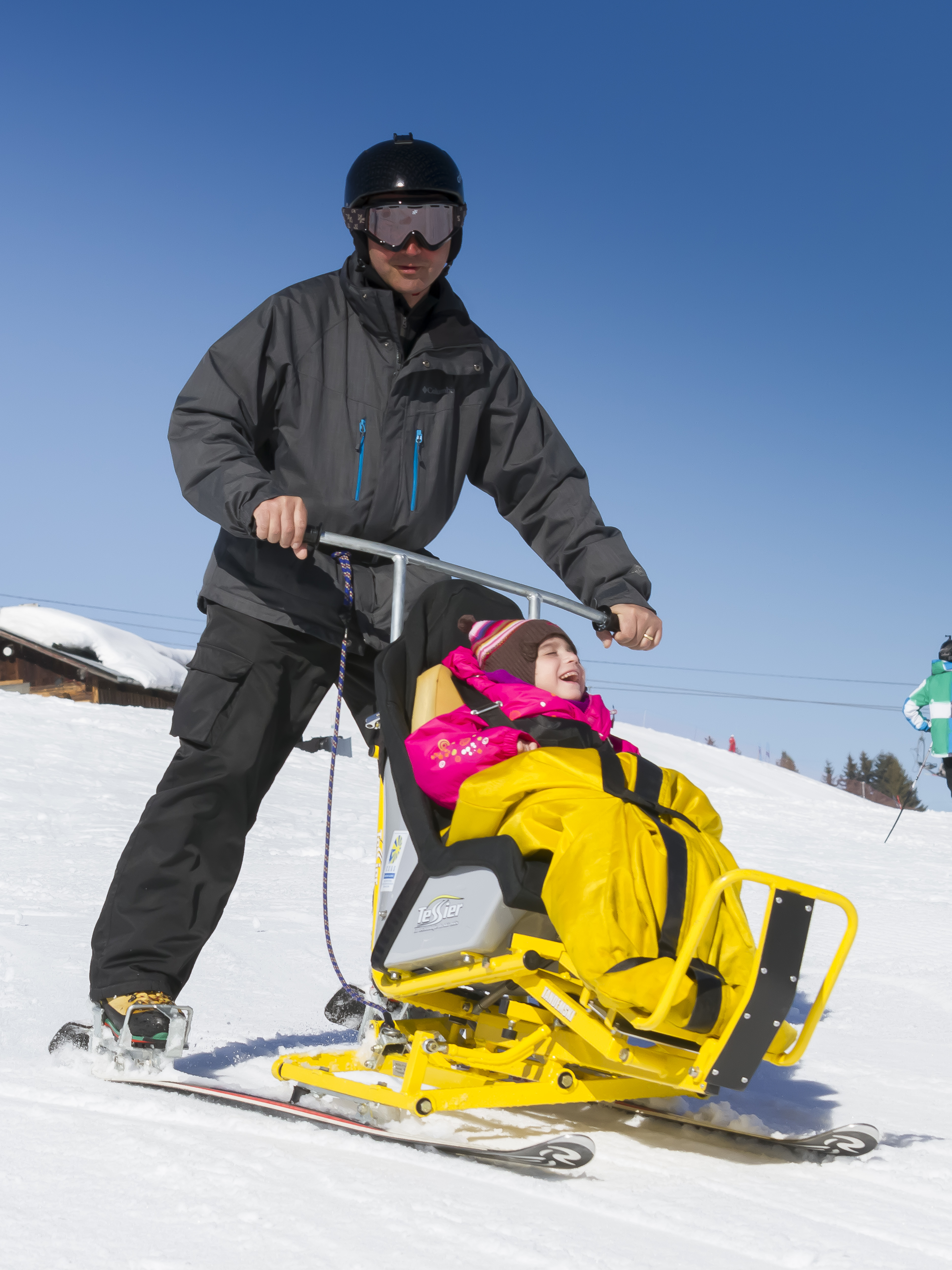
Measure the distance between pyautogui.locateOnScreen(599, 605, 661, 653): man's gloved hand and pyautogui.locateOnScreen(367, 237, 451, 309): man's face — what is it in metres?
1.00

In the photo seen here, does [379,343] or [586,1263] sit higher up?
[379,343]

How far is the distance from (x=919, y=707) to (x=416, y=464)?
10.6m

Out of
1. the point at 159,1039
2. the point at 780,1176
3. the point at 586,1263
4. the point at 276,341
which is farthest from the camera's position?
the point at 276,341

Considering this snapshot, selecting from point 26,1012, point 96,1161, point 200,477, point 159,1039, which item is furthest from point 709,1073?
point 26,1012

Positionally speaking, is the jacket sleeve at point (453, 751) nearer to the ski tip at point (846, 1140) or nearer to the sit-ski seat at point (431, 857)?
the sit-ski seat at point (431, 857)

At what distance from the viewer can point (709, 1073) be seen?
187cm

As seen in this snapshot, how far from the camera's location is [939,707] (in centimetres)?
1175

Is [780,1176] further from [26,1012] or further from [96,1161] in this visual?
[26,1012]

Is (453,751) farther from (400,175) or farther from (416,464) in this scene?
(400,175)

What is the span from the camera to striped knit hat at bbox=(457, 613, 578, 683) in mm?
2658

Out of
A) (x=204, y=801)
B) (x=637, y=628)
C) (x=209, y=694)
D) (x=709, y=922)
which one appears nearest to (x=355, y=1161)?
(x=709, y=922)

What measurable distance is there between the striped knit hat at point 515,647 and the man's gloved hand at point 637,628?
215 millimetres

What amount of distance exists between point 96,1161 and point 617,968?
93 cm

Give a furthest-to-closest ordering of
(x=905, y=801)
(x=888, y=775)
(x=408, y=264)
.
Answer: (x=888, y=775), (x=905, y=801), (x=408, y=264)
